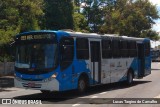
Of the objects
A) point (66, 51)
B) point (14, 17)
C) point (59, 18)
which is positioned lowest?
point (66, 51)

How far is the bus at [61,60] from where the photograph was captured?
52.2ft

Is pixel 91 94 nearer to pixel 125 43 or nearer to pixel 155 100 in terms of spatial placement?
pixel 155 100

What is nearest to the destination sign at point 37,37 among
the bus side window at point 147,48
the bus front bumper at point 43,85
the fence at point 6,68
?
the bus front bumper at point 43,85

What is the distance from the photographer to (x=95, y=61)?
62.4 ft

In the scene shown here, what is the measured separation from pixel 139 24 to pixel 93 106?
1529 inches

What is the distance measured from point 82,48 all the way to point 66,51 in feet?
5.03

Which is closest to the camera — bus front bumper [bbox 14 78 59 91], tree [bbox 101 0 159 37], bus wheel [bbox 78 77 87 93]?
bus front bumper [bbox 14 78 59 91]

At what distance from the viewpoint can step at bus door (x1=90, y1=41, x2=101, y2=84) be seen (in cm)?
1873

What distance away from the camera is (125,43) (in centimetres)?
2245

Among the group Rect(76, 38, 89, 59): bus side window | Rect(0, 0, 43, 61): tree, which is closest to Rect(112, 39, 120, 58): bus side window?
Rect(76, 38, 89, 59): bus side window

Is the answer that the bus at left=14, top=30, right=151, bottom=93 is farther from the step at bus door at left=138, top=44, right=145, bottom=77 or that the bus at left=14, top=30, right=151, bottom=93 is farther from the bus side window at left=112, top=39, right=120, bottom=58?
the step at bus door at left=138, top=44, right=145, bottom=77

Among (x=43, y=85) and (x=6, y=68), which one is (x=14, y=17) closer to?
(x=6, y=68)

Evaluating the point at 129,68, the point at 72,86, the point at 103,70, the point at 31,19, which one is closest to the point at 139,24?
the point at 31,19

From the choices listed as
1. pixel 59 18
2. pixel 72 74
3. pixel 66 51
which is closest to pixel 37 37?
pixel 66 51
